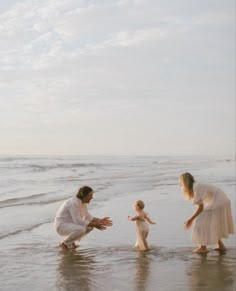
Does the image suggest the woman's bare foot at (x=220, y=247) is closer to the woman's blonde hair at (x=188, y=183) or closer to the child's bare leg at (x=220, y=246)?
the child's bare leg at (x=220, y=246)

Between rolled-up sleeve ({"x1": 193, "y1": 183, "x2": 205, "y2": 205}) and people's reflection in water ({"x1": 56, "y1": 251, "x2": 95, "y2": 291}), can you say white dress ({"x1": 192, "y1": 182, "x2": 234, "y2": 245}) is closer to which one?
rolled-up sleeve ({"x1": 193, "y1": 183, "x2": 205, "y2": 205})

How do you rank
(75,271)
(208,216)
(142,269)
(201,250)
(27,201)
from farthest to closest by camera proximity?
(27,201), (208,216), (201,250), (142,269), (75,271)

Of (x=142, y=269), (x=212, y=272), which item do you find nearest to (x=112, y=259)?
(x=142, y=269)

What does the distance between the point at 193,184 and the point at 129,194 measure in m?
9.54

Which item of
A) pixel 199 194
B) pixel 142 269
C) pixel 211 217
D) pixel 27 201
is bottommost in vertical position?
pixel 142 269

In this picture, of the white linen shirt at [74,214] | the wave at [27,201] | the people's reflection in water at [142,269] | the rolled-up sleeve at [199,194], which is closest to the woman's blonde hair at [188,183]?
the rolled-up sleeve at [199,194]

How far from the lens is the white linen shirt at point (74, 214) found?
813 cm

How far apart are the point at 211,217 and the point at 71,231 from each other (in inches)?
93.3

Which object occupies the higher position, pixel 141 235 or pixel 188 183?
pixel 188 183

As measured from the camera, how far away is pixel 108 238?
9.25 m

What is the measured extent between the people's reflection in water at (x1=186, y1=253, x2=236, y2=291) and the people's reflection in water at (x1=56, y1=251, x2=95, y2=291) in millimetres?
1318

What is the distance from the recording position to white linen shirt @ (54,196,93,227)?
26.7 feet

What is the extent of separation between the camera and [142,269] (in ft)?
21.7

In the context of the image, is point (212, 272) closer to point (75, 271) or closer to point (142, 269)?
point (142, 269)
